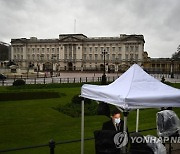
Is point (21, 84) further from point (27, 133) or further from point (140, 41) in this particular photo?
point (140, 41)

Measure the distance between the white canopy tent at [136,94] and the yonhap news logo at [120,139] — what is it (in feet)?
1.09

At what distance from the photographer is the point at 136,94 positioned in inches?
230

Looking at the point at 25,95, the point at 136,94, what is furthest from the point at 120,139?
the point at 25,95

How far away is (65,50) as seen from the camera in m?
115

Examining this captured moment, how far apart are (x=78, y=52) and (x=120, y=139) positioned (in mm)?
108358

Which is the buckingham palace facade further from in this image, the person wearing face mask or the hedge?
the person wearing face mask

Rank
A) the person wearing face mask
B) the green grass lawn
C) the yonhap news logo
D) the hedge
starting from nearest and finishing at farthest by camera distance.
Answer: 1. the yonhap news logo
2. the person wearing face mask
3. the green grass lawn
4. the hedge

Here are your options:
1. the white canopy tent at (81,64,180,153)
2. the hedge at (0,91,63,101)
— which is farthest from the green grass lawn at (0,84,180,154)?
the hedge at (0,91,63,101)

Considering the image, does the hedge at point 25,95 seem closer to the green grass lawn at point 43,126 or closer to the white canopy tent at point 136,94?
the green grass lawn at point 43,126

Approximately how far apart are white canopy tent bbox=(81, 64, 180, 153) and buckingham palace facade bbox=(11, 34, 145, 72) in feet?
317

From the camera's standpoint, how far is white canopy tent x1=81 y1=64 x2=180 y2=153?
5.60 m

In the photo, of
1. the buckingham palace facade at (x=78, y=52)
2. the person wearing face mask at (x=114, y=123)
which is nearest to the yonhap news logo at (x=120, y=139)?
the person wearing face mask at (x=114, y=123)

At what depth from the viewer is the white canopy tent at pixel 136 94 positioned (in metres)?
5.60

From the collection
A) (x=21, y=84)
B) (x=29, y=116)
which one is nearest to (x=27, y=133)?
A: (x=29, y=116)
